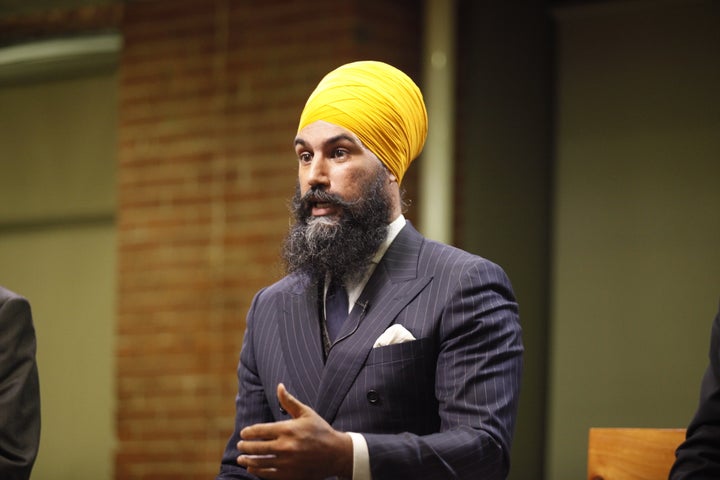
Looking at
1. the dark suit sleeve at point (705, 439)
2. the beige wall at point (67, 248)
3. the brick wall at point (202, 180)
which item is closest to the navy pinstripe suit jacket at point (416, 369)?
the dark suit sleeve at point (705, 439)

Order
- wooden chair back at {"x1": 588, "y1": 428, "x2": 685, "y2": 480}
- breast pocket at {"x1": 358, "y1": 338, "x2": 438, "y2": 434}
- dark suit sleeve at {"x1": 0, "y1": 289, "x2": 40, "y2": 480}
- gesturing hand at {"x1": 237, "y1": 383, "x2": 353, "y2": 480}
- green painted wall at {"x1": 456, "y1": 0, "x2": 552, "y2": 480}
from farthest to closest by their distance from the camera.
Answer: green painted wall at {"x1": 456, "y1": 0, "x2": 552, "y2": 480} < dark suit sleeve at {"x1": 0, "y1": 289, "x2": 40, "y2": 480} < wooden chair back at {"x1": 588, "y1": 428, "x2": 685, "y2": 480} < breast pocket at {"x1": 358, "y1": 338, "x2": 438, "y2": 434} < gesturing hand at {"x1": 237, "y1": 383, "x2": 353, "y2": 480}

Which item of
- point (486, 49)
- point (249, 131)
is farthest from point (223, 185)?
point (486, 49)

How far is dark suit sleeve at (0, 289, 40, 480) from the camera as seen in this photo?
3.02 m

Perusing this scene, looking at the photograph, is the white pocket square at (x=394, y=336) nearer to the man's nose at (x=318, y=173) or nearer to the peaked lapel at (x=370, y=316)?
the peaked lapel at (x=370, y=316)

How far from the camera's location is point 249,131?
18.4 ft

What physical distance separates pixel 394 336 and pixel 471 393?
218mm

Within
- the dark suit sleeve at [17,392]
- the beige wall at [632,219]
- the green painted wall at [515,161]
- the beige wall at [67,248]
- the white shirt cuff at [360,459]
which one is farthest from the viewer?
the beige wall at [67,248]

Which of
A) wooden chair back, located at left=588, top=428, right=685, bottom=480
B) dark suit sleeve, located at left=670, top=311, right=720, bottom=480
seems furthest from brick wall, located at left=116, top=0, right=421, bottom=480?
dark suit sleeve, located at left=670, top=311, right=720, bottom=480

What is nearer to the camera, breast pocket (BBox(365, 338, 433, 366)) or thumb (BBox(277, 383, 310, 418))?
thumb (BBox(277, 383, 310, 418))

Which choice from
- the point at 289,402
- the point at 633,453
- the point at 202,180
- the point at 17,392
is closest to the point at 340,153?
the point at 289,402

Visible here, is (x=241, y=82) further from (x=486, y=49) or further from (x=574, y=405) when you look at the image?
(x=574, y=405)

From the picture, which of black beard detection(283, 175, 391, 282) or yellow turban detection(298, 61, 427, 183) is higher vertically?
yellow turban detection(298, 61, 427, 183)

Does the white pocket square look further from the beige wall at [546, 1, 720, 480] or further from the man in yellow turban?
the beige wall at [546, 1, 720, 480]

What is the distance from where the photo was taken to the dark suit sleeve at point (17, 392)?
302 centimetres
